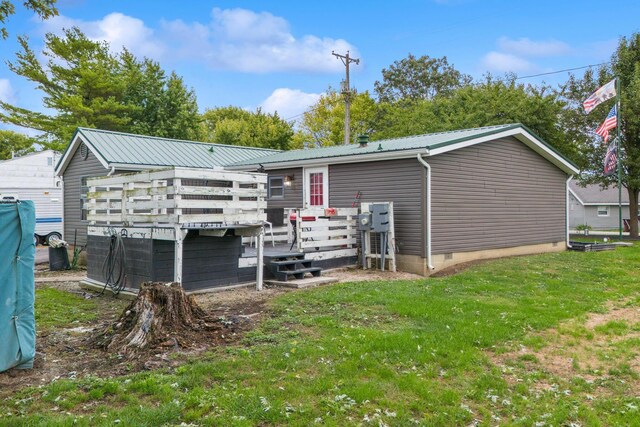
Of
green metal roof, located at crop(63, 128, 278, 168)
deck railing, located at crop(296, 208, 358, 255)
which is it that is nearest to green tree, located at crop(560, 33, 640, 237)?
deck railing, located at crop(296, 208, 358, 255)

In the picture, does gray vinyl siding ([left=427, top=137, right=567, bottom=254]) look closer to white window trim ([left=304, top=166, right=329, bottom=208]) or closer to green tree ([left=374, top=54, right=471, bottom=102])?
white window trim ([left=304, top=166, right=329, bottom=208])

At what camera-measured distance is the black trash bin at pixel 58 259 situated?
41.6ft

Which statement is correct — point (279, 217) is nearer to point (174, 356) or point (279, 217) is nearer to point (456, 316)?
point (456, 316)

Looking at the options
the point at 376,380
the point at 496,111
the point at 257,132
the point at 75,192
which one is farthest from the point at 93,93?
the point at 376,380

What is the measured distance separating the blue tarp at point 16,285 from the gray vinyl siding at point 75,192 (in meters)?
10.2

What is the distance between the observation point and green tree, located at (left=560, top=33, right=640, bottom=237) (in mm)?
20812

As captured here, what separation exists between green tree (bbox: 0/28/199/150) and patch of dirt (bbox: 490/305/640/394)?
2581 cm

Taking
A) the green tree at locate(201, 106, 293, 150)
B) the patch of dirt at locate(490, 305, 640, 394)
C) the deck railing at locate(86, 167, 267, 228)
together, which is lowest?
the patch of dirt at locate(490, 305, 640, 394)

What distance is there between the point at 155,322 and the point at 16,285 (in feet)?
4.35

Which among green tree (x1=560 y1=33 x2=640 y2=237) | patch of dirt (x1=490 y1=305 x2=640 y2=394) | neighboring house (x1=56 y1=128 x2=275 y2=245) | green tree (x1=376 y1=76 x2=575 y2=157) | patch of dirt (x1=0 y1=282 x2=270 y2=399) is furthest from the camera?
green tree (x1=376 y1=76 x2=575 y2=157)

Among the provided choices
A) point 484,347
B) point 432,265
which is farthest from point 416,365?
point 432,265

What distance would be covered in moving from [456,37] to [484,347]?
28.7 meters

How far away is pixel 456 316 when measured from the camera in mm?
6312

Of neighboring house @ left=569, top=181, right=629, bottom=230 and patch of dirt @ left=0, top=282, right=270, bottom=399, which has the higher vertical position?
neighboring house @ left=569, top=181, right=629, bottom=230
